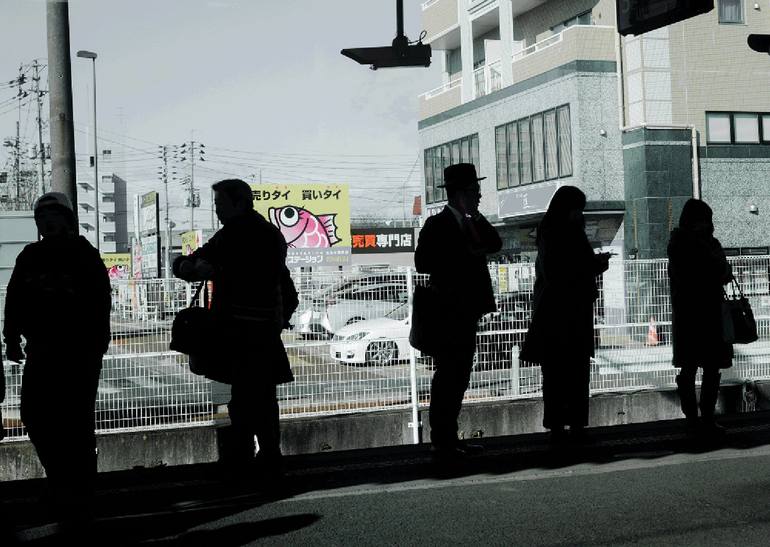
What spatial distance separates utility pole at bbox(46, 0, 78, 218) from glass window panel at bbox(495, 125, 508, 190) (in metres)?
25.4

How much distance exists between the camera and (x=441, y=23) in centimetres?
3766

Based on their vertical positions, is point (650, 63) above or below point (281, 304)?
above

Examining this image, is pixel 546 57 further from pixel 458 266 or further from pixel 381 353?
pixel 458 266

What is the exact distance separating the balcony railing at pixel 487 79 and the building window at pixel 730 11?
24.3 feet

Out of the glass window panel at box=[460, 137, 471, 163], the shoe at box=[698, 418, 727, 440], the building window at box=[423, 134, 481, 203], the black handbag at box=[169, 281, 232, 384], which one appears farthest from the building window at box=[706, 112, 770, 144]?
the black handbag at box=[169, 281, 232, 384]

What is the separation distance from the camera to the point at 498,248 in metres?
6.32

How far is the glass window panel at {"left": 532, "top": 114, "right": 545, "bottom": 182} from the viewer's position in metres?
30.9

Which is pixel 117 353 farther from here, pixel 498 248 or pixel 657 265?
pixel 657 265

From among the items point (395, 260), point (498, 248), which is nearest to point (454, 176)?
point (498, 248)

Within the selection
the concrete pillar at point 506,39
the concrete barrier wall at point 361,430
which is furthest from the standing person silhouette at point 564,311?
the concrete pillar at point 506,39

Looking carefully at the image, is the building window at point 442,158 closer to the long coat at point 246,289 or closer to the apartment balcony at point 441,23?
the apartment balcony at point 441,23

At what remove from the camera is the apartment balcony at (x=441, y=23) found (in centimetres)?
3681

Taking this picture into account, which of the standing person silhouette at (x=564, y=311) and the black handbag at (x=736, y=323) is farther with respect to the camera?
the black handbag at (x=736, y=323)

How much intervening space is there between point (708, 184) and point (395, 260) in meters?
41.1
